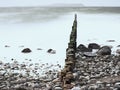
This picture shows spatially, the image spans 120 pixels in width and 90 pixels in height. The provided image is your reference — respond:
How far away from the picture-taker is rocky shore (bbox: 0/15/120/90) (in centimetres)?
1003

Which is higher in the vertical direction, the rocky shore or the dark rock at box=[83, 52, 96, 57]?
the rocky shore

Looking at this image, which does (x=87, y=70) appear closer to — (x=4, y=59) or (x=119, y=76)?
(x=119, y=76)

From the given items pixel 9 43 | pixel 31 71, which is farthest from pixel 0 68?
pixel 9 43

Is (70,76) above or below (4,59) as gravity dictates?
above

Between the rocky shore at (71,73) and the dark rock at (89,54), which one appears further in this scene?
the dark rock at (89,54)

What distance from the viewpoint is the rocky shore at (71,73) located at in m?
10.0

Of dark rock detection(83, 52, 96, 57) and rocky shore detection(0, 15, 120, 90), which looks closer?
rocky shore detection(0, 15, 120, 90)

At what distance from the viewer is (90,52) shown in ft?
51.8

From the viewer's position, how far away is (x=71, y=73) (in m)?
9.69

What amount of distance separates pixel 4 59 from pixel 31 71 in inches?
113

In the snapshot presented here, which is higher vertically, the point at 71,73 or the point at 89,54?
the point at 71,73

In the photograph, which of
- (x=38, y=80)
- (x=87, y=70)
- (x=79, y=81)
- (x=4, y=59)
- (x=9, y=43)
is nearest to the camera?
(x=79, y=81)

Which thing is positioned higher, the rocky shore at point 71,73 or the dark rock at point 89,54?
the rocky shore at point 71,73

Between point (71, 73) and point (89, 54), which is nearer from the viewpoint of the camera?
point (71, 73)
